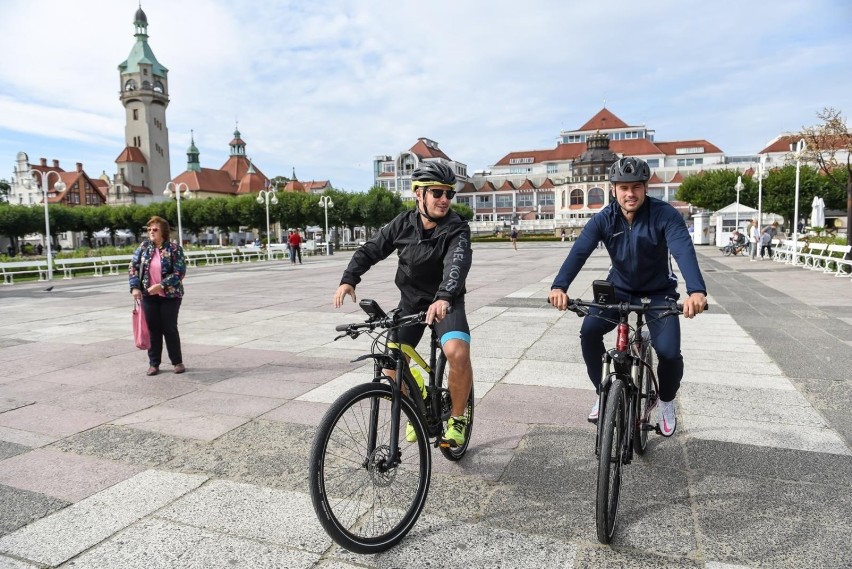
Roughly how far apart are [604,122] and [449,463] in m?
131

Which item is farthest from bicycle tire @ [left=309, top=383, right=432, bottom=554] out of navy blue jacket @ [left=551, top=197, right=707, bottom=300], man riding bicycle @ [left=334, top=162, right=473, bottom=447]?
navy blue jacket @ [left=551, top=197, right=707, bottom=300]

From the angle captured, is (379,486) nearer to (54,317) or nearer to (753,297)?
(54,317)

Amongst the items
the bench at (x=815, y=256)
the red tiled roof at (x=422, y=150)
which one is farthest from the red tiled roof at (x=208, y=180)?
the bench at (x=815, y=256)

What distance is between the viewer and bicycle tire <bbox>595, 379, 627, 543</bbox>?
2.67 metres

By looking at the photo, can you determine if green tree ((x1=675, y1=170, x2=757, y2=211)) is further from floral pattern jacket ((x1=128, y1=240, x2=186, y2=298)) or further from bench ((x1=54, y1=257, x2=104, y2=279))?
floral pattern jacket ((x1=128, y1=240, x2=186, y2=298))

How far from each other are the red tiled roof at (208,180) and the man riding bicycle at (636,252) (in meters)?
118

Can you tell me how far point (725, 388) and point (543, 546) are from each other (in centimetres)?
350

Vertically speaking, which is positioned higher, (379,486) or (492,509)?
(379,486)

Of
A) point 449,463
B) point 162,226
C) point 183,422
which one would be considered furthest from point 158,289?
point 449,463

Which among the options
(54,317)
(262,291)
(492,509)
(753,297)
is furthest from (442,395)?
(262,291)

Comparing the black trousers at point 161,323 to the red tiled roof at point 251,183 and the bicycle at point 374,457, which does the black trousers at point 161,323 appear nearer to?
the bicycle at point 374,457

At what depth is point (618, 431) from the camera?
280 cm

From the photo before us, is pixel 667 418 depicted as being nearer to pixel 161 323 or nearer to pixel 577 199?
pixel 161 323

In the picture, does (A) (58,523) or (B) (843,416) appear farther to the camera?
(B) (843,416)
